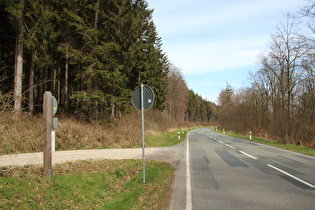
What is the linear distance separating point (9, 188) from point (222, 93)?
72540 millimetres

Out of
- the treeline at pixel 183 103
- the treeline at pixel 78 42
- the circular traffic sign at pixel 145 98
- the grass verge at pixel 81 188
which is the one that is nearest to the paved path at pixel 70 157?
the grass verge at pixel 81 188

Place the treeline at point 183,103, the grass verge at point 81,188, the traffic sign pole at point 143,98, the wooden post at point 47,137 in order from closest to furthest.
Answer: the grass verge at point 81,188
the wooden post at point 47,137
the traffic sign pole at point 143,98
the treeline at point 183,103

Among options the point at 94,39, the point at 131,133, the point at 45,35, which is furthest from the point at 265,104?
the point at 45,35

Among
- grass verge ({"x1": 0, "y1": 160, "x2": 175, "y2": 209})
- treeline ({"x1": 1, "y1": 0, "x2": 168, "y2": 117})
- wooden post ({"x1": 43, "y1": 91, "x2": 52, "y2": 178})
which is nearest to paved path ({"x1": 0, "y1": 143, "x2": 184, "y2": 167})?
grass verge ({"x1": 0, "y1": 160, "x2": 175, "y2": 209})

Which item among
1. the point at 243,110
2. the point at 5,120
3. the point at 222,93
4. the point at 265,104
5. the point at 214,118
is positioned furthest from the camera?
the point at 214,118

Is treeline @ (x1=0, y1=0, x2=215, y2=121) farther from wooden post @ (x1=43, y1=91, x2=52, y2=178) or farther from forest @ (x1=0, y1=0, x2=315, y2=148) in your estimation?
wooden post @ (x1=43, y1=91, x2=52, y2=178)

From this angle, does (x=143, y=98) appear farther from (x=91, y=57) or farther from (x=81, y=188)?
(x=91, y=57)

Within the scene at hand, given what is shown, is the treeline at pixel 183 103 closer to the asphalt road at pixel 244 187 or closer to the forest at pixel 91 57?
the forest at pixel 91 57

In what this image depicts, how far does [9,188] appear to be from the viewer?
440 cm

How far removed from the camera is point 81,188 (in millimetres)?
5754

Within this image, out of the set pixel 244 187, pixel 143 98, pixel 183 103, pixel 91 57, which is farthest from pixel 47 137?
pixel 183 103

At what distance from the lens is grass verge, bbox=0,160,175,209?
173 inches

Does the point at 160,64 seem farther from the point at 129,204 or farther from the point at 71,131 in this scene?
the point at 129,204

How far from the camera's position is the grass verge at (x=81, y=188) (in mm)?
4387
